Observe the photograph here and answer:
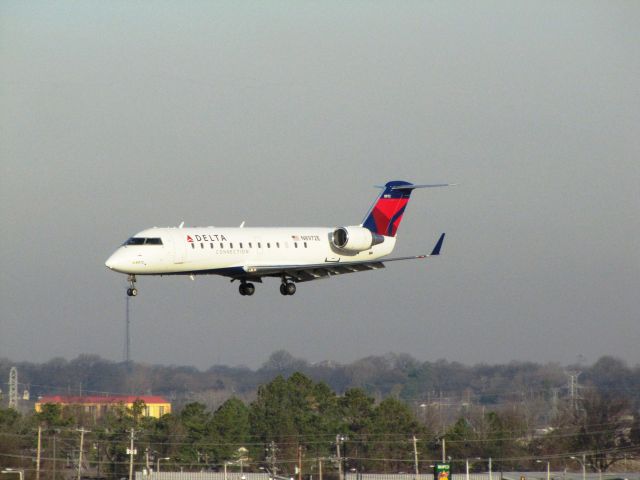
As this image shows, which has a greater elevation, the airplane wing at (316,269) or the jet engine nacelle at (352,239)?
the jet engine nacelle at (352,239)

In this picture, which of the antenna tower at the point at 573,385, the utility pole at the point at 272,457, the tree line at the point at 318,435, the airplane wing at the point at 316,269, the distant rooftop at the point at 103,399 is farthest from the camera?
the distant rooftop at the point at 103,399

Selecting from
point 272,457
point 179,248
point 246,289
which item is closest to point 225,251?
point 179,248

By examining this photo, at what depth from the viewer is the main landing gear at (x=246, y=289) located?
5528 centimetres

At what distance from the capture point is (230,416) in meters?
85.8

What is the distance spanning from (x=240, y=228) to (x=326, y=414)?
38.3 metres

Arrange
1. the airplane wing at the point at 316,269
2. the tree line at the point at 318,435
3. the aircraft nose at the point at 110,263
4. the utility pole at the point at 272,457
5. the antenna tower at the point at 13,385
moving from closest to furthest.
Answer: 1. the aircraft nose at the point at 110,263
2. the airplane wing at the point at 316,269
3. the utility pole at the point at 272,457
4. the tree line at the point at 318,435
5. the antenna tower at the point at 13,385

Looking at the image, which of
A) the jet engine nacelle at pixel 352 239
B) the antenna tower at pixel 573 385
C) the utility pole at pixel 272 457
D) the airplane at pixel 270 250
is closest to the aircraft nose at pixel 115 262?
the airplane at pixel 270 250

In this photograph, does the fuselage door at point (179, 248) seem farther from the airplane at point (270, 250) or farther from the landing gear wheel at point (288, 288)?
the landing gear wheel at point (288, 288)

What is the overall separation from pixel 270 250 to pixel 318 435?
118 feet

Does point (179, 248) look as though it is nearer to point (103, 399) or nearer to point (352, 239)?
point (352, 239)

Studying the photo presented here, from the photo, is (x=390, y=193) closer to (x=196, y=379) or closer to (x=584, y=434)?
(x=584, y=434)

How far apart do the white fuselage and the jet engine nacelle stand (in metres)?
0.28

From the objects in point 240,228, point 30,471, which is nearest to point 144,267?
point 240,228

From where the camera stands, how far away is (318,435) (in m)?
86.9
